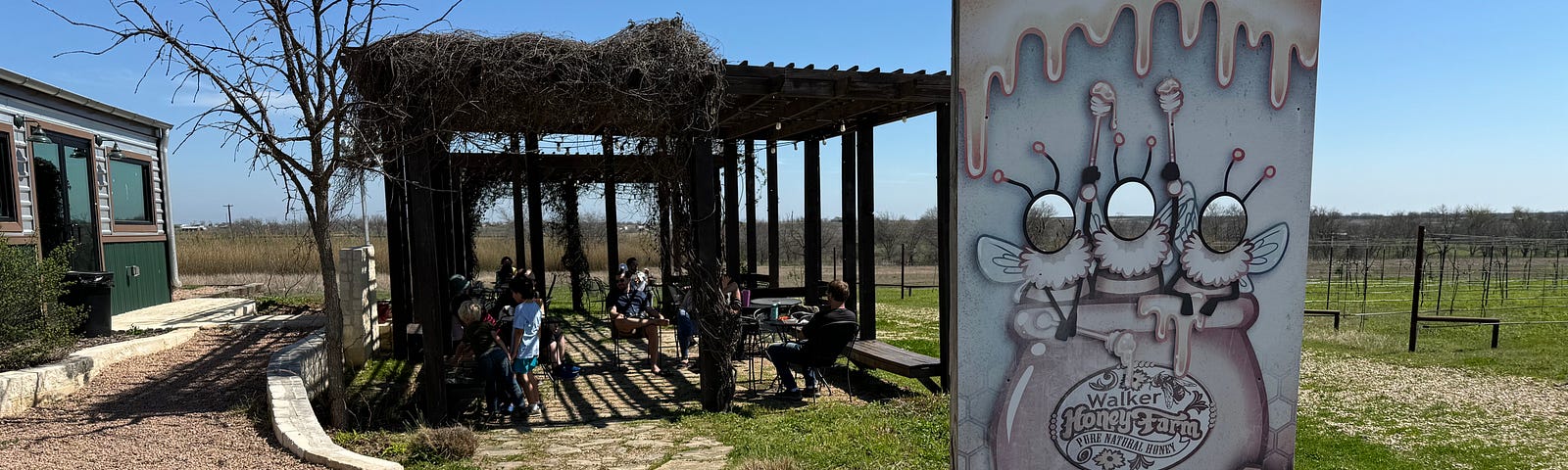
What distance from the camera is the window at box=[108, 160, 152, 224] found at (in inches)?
469

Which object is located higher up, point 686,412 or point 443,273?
point 443,273

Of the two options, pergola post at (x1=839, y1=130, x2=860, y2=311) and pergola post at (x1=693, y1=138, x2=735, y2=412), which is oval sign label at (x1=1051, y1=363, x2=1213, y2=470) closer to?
pergola post at (x1=693, y1=138, x2=735, y2=412)

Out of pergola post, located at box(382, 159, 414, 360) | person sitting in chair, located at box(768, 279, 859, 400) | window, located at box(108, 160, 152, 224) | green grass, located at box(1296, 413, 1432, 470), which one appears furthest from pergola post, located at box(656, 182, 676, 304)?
window, located at box(108, 160, 152, 224)

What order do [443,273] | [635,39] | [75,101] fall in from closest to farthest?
[635,39] < [443,273] < [75,101]

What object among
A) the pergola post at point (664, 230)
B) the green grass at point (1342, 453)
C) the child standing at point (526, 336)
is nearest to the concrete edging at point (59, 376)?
the child standing at point (526, 336)

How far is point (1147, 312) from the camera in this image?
2.93 meters

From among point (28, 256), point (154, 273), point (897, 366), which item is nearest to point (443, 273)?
point (28, 256)

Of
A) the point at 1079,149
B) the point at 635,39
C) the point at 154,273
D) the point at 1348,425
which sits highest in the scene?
the point at 635,39

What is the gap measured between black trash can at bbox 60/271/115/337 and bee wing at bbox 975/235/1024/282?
345 inches

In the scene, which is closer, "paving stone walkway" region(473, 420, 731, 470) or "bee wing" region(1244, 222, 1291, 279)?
"bee wing" region(1244, 222, 1291, 279)

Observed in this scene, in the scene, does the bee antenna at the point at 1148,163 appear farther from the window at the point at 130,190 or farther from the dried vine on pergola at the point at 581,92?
the window at the point at 130,190

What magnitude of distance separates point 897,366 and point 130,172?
12.8m

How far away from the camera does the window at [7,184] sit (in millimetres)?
8953

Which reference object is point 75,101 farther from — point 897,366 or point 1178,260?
point 1178,260
